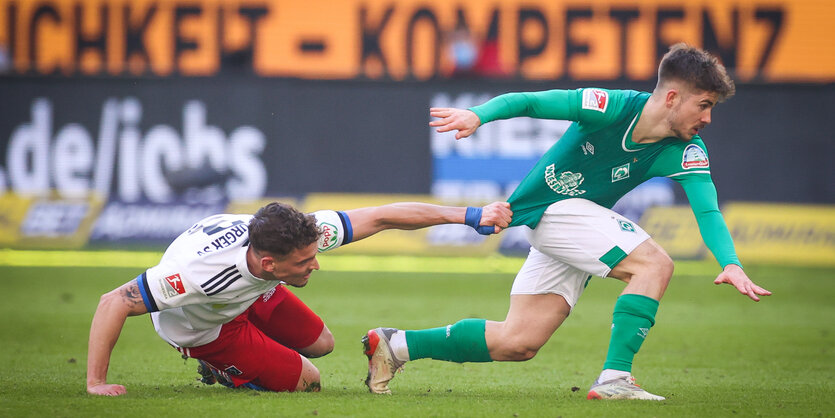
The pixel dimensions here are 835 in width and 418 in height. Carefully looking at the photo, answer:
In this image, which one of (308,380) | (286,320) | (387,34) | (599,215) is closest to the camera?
(599,215)

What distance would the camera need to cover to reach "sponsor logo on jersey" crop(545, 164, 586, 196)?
570cm

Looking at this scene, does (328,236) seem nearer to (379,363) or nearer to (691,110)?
(379,363)

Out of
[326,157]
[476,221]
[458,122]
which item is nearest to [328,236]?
[476,221]

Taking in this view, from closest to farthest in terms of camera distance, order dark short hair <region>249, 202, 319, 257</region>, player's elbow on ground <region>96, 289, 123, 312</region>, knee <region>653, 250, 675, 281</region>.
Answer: dark short hair <region>249, 202, 319, 257</region> → player's elbow on ground <region>96, 289, 123, 312</region> → knee <region>653, 250, 675, 281</region>

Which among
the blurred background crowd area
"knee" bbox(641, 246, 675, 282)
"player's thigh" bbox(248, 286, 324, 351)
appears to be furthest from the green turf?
the blurred background crowd area

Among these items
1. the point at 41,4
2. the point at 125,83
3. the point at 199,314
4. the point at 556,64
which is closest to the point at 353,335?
the point at 199,314

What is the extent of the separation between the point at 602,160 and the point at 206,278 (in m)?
2.25

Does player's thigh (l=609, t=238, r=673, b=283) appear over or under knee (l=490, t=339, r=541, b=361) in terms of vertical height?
over

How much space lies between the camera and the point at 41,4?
22.5 meters

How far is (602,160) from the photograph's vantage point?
5648 millimetres

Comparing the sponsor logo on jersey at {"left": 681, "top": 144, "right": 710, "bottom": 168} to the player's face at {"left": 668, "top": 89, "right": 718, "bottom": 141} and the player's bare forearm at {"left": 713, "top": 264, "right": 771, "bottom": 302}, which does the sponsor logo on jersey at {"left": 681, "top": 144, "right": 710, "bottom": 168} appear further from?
the player's bare forearm at {"left": 713, "top": 264, "right": 771, "bottom": 302}

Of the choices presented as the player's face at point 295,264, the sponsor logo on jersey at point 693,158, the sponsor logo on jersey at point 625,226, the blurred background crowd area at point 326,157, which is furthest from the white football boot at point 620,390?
the blurred background crowd area at point 326,157

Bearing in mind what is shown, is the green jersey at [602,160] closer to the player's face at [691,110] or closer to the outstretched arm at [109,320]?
the player's face at [691,110]

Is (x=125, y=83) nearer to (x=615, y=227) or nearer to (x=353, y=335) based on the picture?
(x=353, y=335)
